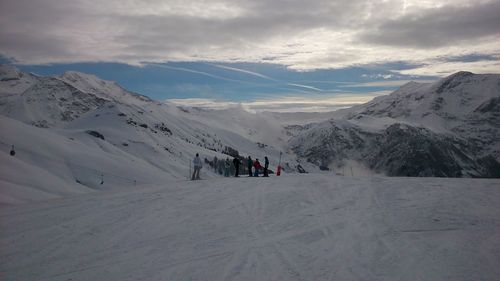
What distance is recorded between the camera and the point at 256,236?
47.6 ft

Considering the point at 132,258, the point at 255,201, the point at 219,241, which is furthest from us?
the point at 255,201

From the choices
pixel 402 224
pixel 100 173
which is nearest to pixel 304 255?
pixel 402 224

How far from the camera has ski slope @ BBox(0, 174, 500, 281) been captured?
450 inches

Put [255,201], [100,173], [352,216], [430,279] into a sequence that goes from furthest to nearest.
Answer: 1. [100,173]
2. [255,201]
3. [352,216]
4. [430,279]

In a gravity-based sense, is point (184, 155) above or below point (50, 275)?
below

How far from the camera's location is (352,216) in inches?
693

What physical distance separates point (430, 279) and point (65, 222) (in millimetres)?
12674

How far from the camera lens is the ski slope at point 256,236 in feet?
37.5

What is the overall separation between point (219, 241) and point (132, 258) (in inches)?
111

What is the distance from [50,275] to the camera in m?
11.2

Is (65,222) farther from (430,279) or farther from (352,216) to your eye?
(430,279)

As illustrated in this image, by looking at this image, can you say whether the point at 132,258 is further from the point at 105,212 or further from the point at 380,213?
the point at 380,213

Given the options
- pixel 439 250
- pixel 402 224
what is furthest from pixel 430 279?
pixel 402 224

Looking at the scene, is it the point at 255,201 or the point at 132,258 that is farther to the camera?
the point at 255,201
